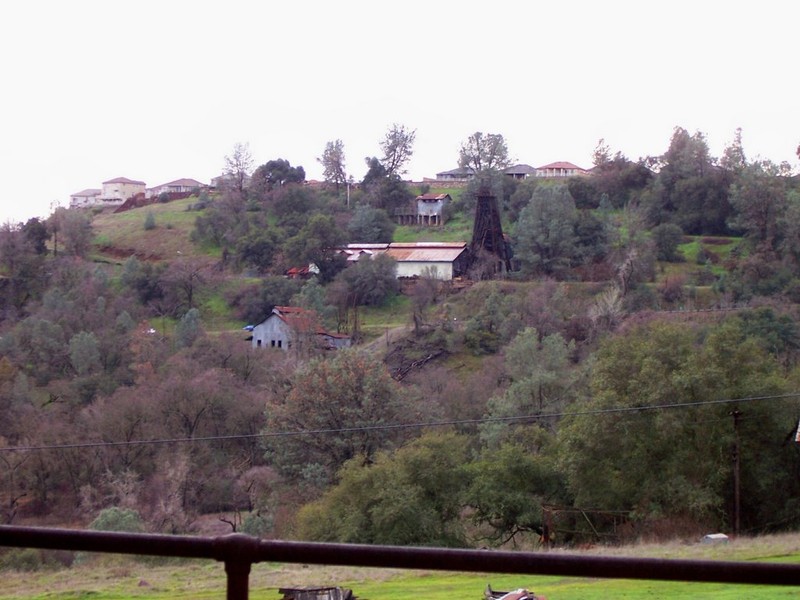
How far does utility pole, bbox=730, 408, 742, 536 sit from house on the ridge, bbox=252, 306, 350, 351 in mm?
21375

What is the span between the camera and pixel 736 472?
20094 mm

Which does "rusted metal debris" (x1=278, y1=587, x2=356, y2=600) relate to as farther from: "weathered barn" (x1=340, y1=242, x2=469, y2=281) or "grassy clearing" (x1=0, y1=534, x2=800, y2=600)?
"weathered barn" (x1=340, y1=242, x2=469, y2=281)

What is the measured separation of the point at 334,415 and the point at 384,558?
24817 millimetres

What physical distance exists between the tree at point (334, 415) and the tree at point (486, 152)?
40148 mm

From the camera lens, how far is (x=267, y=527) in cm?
2394

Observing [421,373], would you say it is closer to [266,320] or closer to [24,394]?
[266,320]

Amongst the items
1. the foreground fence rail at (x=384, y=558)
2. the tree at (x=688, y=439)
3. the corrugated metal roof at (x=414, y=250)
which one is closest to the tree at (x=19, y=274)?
the corrugated metal roof at (x=414, y=250)

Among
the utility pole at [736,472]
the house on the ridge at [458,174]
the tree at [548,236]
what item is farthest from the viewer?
the house on the ridge at [458,174]

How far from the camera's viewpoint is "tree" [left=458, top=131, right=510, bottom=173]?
6544 cm

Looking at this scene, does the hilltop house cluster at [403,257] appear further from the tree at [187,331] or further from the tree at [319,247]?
the tree at [187,331]

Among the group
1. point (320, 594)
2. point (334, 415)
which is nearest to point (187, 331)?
point (334, 415)

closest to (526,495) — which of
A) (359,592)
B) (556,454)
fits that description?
(556,454)

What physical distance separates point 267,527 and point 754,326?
1967cm

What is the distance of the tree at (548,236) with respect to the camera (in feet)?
157
